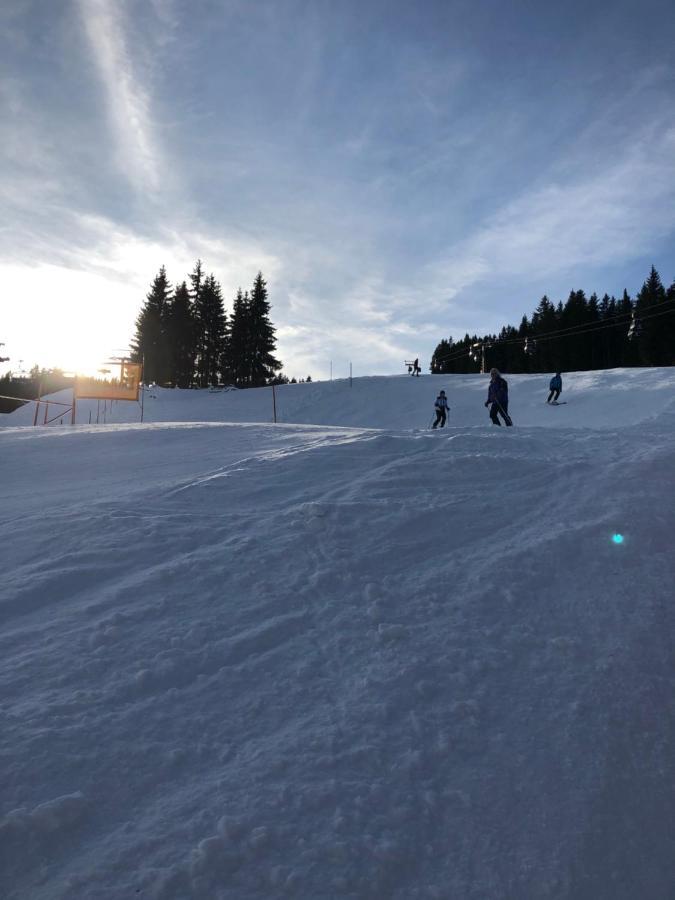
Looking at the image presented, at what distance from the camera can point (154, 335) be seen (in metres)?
51.9

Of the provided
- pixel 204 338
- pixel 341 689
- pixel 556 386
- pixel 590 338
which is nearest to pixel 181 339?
pixel 204 338

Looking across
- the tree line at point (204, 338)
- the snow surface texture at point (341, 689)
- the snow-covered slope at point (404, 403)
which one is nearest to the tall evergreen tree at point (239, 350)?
the tree line at point (204, 338)

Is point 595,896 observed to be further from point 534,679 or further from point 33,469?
point 33,469

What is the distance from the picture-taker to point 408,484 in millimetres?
6531

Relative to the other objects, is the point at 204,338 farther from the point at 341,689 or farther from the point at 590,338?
the point at 341,689

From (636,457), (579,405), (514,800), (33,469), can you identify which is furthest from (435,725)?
(579,405)

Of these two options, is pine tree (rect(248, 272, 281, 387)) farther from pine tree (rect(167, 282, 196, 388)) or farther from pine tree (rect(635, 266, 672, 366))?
pine tree (rect(635, 266, 672, 366))

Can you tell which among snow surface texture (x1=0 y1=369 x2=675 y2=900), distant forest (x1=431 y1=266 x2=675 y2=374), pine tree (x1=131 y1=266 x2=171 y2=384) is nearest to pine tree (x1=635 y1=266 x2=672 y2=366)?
distant forest (x1=431 y1=266 x2=675 y2=374)

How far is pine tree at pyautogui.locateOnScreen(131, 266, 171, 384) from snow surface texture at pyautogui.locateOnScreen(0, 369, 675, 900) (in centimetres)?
4738

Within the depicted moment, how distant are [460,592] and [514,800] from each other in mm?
1738

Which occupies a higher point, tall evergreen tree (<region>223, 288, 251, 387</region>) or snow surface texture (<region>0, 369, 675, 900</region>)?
tall evergreen tree (<region>223, 288, 251, 387</region>)

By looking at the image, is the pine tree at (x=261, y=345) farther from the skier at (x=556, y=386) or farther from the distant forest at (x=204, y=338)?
the skier at (x=556, y=386)

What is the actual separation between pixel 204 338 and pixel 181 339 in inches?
85.0

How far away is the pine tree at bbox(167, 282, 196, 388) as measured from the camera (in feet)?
170
